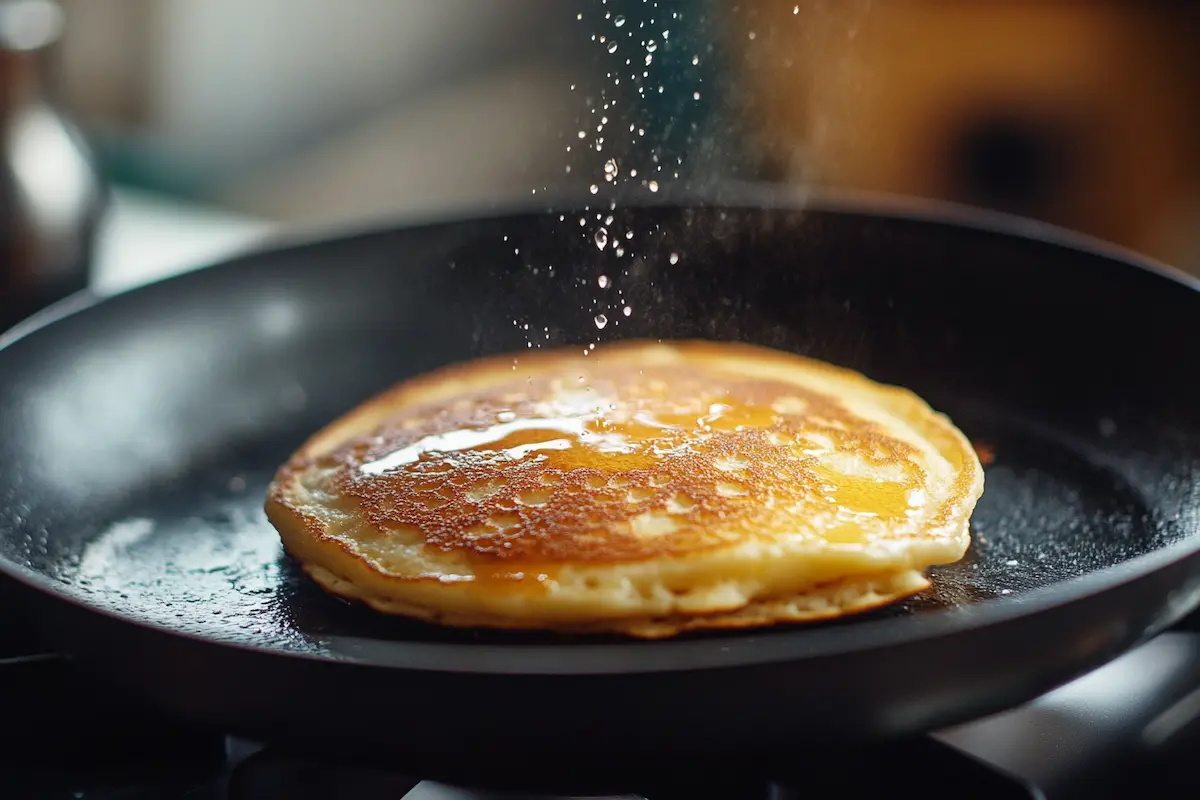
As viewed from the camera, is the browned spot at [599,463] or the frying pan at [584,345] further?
the browned spot at [599,463]

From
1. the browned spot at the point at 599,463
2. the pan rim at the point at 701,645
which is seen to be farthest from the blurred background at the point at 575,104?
the pan rim at the point at 701,645

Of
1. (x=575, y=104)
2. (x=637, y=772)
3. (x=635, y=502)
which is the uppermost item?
(x=575, y=104)

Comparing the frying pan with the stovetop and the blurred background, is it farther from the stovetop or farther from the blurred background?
the blurred background

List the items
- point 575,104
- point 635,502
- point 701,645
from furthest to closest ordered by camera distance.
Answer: point 575,104 < point 635,502 < point 701,645

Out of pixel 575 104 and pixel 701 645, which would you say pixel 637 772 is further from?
pixel 575 104

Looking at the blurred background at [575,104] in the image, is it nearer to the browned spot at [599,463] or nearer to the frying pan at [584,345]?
the frying pan at [584,345]

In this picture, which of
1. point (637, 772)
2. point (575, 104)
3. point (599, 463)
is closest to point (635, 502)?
point (599, 463)
